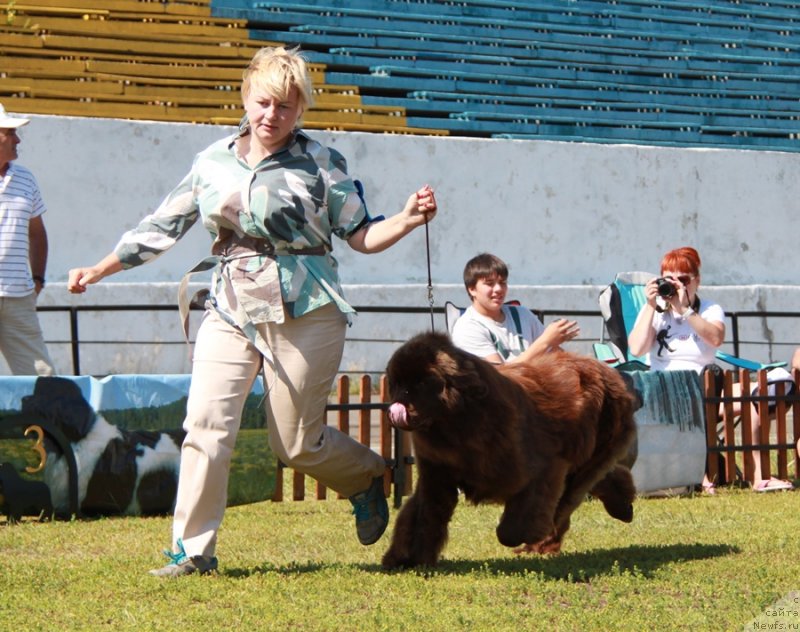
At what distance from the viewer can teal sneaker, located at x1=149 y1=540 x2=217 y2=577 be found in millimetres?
4793

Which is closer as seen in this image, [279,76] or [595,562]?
[279,76]

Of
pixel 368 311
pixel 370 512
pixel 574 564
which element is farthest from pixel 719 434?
pixel 370 512

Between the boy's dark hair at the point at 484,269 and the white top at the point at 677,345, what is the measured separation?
1822mm

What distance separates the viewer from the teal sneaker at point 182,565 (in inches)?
189

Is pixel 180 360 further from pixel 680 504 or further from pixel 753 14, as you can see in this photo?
pixel 753 14

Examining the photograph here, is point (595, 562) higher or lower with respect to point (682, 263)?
lower

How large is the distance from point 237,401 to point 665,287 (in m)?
4.13

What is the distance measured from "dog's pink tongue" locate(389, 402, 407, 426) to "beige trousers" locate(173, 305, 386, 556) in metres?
0.34

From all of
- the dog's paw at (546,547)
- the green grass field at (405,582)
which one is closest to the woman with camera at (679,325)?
the green grass field at (405,582)

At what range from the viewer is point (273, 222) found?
15.6 feet

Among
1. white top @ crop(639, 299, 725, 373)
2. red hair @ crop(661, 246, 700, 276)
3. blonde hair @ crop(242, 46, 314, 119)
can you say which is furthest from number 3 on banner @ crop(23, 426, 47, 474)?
red hair @ crop(661, 246, 700, 276)

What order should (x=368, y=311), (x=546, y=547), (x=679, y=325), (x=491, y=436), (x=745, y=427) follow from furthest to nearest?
(x=368, y=311) → (x=745, y=427) → (x=679, y=325) → (x=546, y=547) → (x=491, y=436)

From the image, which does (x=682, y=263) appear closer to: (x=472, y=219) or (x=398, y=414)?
(x=398, y=414)

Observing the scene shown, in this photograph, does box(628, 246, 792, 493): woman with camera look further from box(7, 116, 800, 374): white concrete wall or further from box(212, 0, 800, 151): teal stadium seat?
box(212, 0, 800, 151): teal stadium seat
